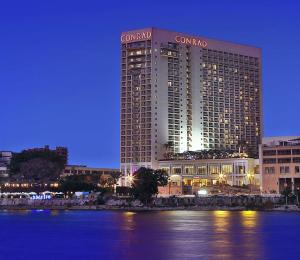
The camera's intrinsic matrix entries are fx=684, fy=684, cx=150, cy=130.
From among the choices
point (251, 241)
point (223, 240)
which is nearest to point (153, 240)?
point (223, 240)

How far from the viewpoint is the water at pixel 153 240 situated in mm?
80750

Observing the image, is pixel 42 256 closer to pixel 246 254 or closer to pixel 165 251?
pixel 165 251

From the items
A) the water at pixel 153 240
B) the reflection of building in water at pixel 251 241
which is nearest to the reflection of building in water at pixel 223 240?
the water at pixel 153 240

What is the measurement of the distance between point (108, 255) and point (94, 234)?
29087 mm

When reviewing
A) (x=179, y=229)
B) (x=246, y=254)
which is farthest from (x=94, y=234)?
(x=246, y=254)

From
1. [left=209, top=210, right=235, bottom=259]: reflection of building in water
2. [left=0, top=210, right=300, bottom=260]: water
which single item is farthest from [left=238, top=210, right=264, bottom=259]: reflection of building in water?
[left=209, top=210, right=235, bottom=259]: reflection of building in water

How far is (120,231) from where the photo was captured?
11312cm

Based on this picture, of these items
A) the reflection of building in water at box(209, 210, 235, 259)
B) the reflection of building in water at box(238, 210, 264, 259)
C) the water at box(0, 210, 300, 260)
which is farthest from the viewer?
the reflection of building in water at box(209, 210, 235, 259)

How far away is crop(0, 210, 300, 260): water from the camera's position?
80750 millimetres

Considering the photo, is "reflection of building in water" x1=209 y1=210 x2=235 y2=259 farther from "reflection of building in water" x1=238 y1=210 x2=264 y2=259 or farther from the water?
"reflection of building in water" x1=238 y1=210 x2=264 y2=259

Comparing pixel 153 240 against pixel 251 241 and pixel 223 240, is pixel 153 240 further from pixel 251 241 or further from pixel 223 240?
pixel 251 241

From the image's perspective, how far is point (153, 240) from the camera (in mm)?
96812

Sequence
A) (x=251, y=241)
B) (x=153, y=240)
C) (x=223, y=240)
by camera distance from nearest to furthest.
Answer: (x=251, y=241) → (x=223, y=240) → (x=153, y=240)

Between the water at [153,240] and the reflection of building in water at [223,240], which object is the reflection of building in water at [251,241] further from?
the reflection of building in water at [223,240]
